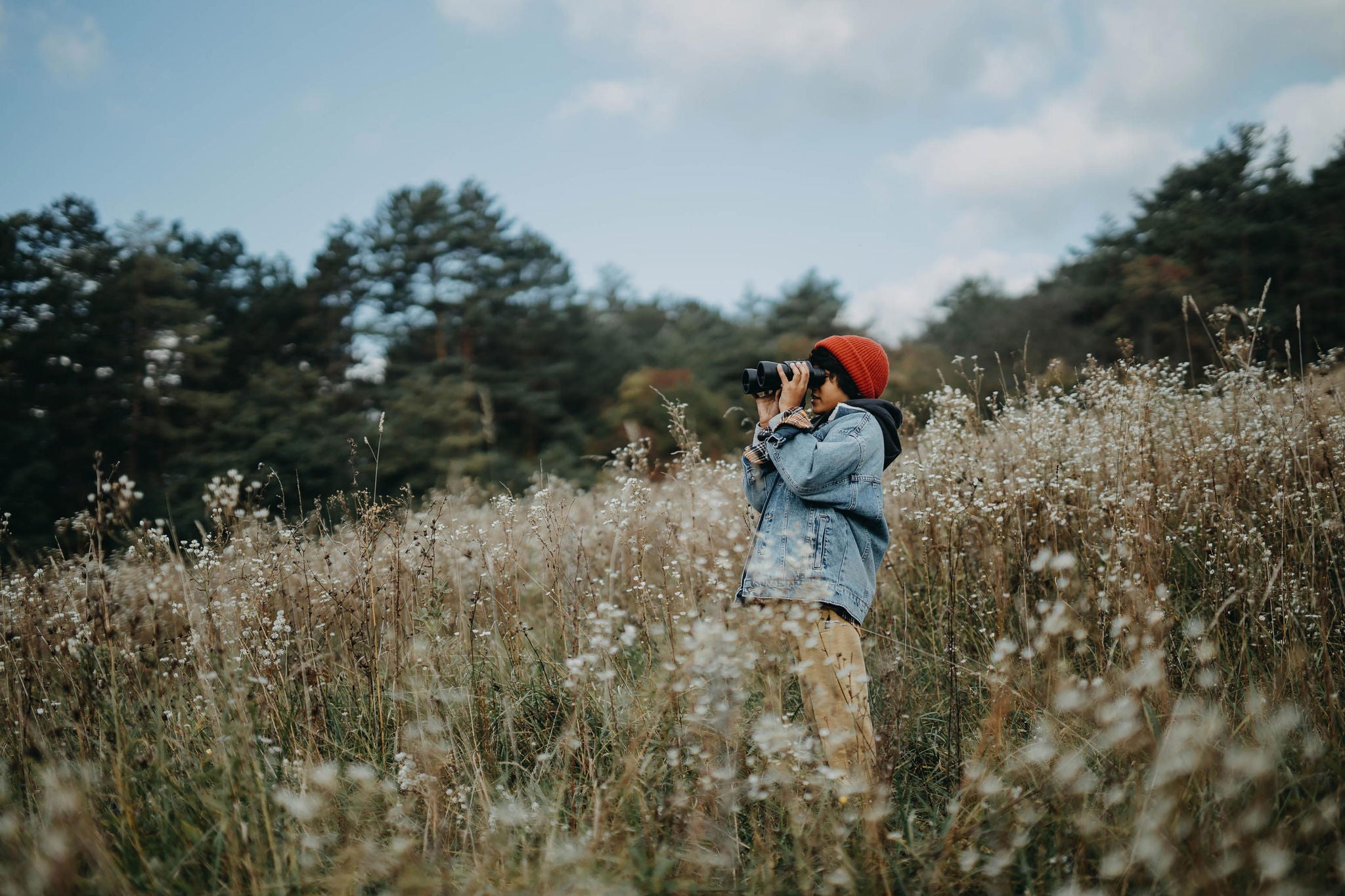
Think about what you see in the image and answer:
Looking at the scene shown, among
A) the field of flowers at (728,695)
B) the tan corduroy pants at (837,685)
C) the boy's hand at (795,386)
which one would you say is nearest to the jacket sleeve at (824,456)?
the boy's hand at (795,386)

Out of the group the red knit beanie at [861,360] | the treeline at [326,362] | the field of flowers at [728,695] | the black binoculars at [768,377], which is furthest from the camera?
the treeline at [326,362]

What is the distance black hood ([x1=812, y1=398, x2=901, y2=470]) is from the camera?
2.67 meters

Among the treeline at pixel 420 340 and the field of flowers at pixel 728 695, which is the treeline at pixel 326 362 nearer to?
the treeline at pixel 420 340

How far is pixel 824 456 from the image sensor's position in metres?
2.43

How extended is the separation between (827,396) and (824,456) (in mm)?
432

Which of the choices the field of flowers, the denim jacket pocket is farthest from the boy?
the field of flowers

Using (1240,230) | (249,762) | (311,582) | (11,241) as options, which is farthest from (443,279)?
(1240,230)

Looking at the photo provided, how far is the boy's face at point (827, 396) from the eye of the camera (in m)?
2.77

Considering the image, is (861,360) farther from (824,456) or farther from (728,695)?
(728,695)

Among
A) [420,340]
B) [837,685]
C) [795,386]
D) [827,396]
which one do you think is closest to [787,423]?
[795,386]

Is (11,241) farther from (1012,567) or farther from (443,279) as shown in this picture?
(1012,567)

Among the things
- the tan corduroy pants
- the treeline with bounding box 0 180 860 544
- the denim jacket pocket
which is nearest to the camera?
the tan corduroy pants

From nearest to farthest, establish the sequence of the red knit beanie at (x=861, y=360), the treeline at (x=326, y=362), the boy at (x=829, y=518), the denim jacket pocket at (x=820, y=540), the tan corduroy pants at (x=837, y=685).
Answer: the tan corduroy pants at (x=837, y=685), the boy at (x=829, y=518), the denim jacket pocket at (x=820, y=540), the red knit beanie at (x=861, y=360), the treeline at (x=326, y=362)

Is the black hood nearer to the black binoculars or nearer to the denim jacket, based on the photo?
the denim jacket
